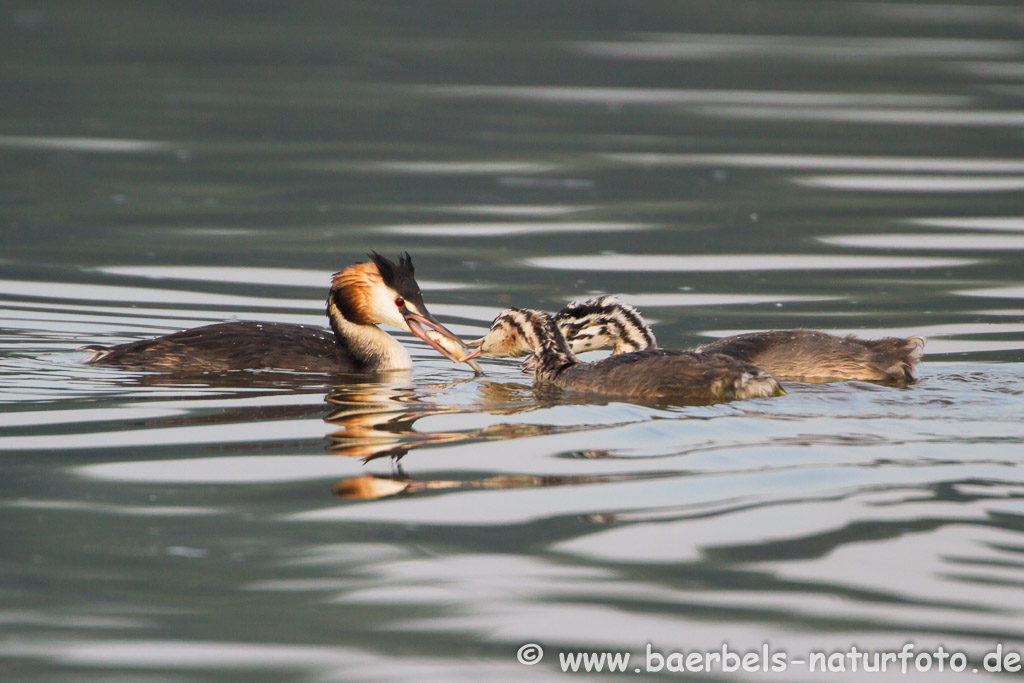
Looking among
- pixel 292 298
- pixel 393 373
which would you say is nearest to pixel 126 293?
pixel 292 298

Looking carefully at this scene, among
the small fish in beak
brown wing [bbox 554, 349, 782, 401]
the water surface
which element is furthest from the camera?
the small fish in beak

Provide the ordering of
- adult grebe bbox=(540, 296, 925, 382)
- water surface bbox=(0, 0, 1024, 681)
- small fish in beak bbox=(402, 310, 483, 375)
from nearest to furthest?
water surface bbox=(0, 0, 1024, 681), adult grebe bbox=(540, 296, 925, 382), small fish in beak bbox=(402, 310, 483, 375)

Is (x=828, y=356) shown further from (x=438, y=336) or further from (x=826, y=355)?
(x=438, y=336)

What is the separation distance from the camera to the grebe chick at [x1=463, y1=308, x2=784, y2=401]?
8953 mm

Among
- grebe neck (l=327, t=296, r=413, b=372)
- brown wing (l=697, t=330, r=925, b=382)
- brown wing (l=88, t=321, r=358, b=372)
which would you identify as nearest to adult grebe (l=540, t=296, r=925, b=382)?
brown wing (l=697, t=330, r=925, b=382)

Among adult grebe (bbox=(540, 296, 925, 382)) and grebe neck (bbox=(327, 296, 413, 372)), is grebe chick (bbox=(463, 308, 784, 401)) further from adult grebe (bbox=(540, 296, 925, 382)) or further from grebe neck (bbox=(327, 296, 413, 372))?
grebe neck (bbox=(327, 296, 413, 372))

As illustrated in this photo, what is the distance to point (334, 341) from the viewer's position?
423 inches

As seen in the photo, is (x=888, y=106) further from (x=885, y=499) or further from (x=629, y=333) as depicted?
(x=885, y=499)

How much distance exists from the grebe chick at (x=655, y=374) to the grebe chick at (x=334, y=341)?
0.67m

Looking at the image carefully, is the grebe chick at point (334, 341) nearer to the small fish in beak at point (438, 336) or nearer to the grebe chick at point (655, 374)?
the small fish in beak at point (438, 336)

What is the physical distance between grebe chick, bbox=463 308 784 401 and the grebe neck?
1041mm

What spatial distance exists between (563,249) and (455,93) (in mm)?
11773

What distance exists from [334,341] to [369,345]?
28cm

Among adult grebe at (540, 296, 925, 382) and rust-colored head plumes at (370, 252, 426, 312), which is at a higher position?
rust-colored head plumes at (370, 252, 426, 312)
